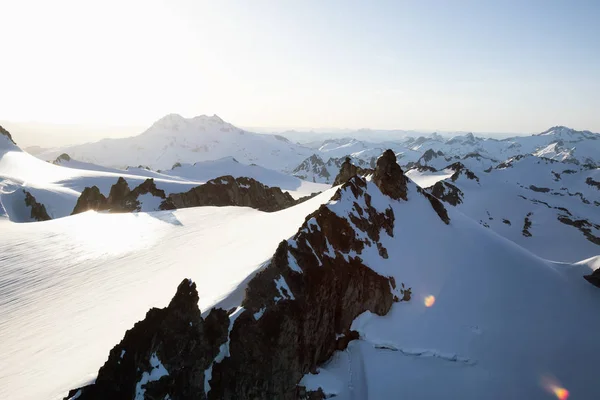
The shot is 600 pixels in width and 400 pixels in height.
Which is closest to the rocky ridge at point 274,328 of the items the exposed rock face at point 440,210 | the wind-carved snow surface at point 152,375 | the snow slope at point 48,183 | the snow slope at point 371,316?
the wind-carved snow surface at point 152,375

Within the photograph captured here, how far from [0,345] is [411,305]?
30.4 m

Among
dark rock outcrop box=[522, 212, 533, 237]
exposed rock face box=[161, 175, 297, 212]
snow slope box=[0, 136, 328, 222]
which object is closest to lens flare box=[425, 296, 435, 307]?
exposed rock face box=[161, 175, 297, 212]

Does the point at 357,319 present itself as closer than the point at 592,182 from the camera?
Yes

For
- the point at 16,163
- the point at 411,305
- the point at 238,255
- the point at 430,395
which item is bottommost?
the point at 430,395

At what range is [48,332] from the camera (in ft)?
64.3

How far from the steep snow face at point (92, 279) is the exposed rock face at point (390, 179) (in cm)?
1182

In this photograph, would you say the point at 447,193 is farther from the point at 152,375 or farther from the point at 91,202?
the point at 152,375

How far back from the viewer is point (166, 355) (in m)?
15.4

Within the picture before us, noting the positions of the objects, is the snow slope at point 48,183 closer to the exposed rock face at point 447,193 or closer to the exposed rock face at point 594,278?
the exposed rock face at point 594,278

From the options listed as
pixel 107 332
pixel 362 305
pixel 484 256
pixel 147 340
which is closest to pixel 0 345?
pixel 107 332

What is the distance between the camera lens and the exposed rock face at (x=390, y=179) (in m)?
40.8

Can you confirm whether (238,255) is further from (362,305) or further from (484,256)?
(484,256)

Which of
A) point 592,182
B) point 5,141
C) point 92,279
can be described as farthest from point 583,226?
point 5,141

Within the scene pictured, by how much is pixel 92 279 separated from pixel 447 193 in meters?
114
